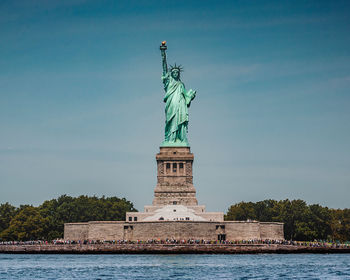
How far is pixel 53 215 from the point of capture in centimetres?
9238

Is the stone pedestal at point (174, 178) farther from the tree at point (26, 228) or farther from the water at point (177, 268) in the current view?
the tree at point (26, 228)

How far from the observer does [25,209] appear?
295 ft

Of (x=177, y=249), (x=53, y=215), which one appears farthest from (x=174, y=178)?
(x=53, y=215)

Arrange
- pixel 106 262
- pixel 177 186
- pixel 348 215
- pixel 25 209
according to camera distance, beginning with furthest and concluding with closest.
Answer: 1. pixel 348 215
2. pixel 25 209
3. pixel 177 186
4. pixel 106 262

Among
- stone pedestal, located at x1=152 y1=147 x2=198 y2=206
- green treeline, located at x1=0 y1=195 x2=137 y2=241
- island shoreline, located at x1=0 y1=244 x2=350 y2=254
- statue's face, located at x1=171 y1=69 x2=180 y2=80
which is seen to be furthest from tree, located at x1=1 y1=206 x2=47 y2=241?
statue's face, located at x1=171 y1=69 x2=180 y2=80

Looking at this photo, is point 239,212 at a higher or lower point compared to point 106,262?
higher

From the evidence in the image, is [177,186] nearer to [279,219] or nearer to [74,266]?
[279,219]

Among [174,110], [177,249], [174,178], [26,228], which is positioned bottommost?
[177,249]

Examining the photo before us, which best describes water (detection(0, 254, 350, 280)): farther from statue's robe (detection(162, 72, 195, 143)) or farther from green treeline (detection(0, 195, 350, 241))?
green treeline (detection(0, 195, 350, 241))

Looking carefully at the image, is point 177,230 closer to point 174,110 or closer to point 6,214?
point 174,110

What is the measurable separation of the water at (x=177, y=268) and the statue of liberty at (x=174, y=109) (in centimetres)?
2142

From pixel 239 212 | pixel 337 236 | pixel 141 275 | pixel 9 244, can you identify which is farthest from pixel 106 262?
pixel 337 236

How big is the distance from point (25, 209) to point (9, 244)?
12.2 m

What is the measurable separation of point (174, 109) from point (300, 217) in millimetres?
23157
